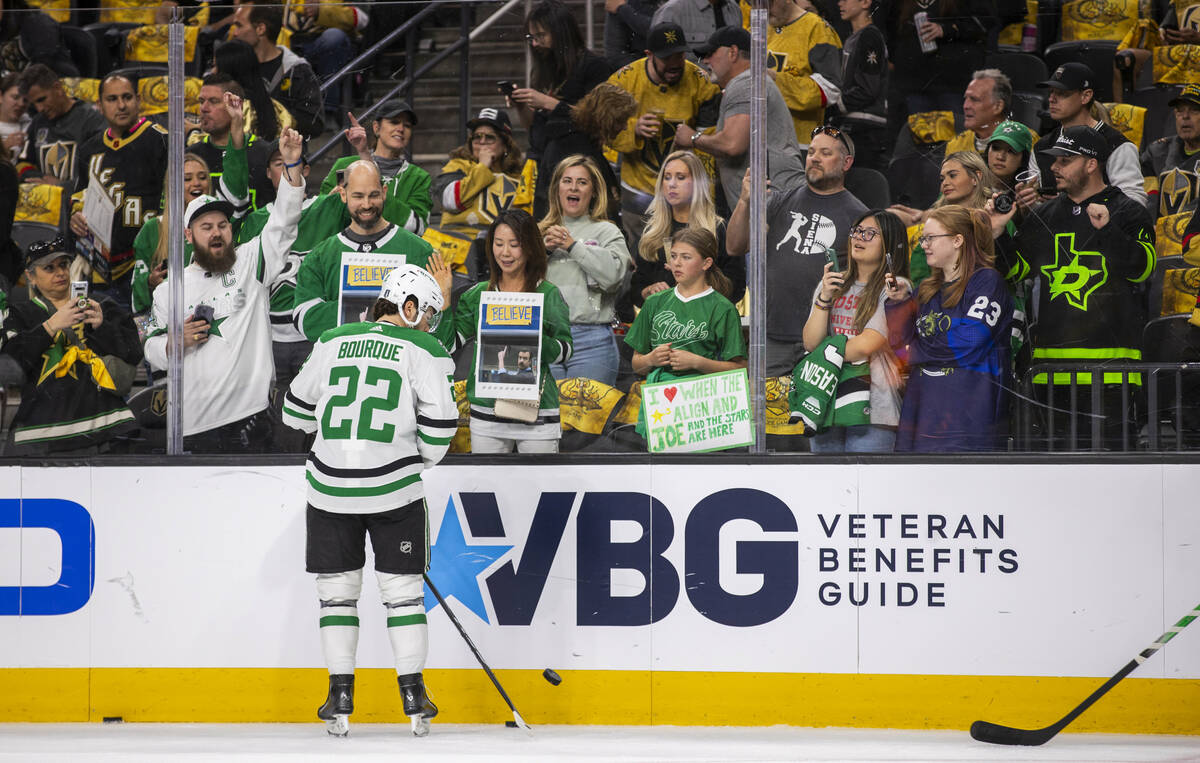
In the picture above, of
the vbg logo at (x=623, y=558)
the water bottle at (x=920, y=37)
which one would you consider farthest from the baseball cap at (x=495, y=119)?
the water bottle at (x=920, y=37)

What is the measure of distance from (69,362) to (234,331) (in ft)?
1.96

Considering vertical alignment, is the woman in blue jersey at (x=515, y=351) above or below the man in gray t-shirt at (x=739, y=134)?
below

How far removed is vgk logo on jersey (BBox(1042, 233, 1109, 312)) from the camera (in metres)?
4.28

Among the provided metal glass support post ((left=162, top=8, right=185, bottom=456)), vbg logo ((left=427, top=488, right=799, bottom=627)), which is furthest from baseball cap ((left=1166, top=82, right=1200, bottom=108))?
metal glass support post ((left=162, top=8, right=185, bottom=456))

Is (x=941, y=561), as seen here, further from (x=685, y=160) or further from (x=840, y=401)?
(x=685, y=160)

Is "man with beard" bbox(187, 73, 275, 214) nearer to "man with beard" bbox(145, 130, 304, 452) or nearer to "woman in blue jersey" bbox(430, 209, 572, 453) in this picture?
"man with beard" bbox(145, 130, 304, 452)

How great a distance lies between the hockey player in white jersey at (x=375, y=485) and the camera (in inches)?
162

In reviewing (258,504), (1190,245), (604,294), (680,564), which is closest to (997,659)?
(680,564)

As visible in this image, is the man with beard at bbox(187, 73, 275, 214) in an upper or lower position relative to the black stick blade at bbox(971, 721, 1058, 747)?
upper

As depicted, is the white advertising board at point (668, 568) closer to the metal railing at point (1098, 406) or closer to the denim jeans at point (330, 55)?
the metal railing at point (1098, 406)

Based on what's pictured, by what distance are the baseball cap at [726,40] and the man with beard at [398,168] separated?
1040 millimetres

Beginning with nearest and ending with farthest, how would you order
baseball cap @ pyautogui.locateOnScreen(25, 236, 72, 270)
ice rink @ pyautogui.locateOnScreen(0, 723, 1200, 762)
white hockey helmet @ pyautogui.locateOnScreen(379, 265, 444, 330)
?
ice rink @ pyautogui.locateOnScreen(0, 723, 1200, 762) < white hockey helmet @ pyautogui.locateOnScreen(379, 265, 444, 330) < baseball cap @ pyautogui.locateOnScreen(25, 236, 72, 270)

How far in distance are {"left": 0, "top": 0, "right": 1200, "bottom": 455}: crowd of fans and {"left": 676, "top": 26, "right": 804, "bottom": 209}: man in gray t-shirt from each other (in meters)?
0.01

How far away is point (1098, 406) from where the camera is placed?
14.0 ft
